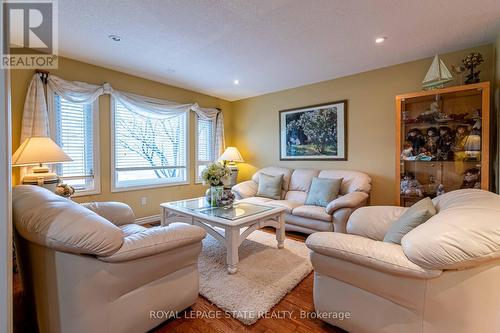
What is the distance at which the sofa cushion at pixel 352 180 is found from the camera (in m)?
3.21

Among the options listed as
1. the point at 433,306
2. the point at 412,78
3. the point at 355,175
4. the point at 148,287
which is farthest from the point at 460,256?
the point at 412,78

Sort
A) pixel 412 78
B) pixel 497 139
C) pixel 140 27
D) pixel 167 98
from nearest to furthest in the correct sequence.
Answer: pixel 140 27
pixel 497 139
pixel 412 78
pixel 167 98

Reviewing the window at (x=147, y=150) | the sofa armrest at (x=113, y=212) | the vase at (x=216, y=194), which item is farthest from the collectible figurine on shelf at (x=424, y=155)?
the window at (x=147, y=150)

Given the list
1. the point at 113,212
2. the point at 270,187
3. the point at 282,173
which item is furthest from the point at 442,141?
the point at 113,212

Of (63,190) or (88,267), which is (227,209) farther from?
(63,190)

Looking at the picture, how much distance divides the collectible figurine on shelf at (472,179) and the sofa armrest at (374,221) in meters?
1.23

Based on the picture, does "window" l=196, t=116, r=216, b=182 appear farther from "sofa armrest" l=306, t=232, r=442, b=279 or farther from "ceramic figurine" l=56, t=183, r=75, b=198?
"sofa armrest" l=306, t=232, r=442, b=279

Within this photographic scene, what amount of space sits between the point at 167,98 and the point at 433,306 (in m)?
4.27

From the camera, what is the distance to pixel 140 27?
2244 millimetres

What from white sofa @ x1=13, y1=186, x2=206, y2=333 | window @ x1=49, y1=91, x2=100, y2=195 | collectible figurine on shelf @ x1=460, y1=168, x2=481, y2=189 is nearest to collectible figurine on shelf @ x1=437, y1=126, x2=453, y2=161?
A: collectible figurine on shelf @ x1=460, y1=168, x2=481, y2=189

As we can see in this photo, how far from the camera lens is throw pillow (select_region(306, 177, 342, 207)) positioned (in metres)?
3.26

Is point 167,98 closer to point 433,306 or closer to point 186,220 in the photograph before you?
point 186,220

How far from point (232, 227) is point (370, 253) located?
1220 mm

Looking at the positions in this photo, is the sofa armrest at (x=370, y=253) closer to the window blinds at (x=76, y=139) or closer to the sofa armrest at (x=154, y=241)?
the sofa armrest at (x=154, y=241)
